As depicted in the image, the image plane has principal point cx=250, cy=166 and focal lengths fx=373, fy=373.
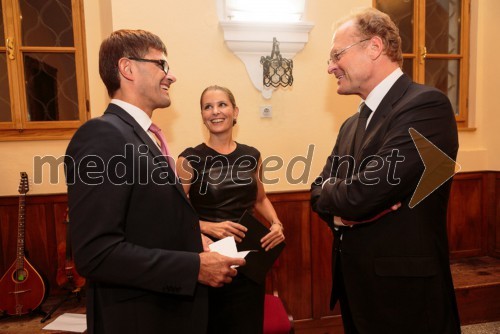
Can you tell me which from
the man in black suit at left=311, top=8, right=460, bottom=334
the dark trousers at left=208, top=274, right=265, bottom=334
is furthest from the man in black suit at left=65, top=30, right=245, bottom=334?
the dark trousers at left=208, top=274, right=265, bottom=334

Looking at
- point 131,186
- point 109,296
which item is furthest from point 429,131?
point 109,296

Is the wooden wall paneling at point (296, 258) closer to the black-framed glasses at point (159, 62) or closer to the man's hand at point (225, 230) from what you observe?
the man's hand at point (225, 230)

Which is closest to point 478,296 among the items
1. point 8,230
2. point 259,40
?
point 259,40

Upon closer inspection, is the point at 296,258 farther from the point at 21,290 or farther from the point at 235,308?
the point at 21,290

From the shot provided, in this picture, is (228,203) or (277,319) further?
(277,319)

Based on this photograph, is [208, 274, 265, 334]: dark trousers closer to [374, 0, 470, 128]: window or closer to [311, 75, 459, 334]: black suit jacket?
[311, 75, 459, 334]: black suit jacket

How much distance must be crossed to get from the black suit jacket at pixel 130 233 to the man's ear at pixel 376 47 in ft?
3.25

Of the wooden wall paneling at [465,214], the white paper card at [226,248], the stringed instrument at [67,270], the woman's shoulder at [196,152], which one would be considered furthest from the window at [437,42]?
the stringed instrument at [67,270]

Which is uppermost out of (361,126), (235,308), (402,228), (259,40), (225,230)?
(259,40)

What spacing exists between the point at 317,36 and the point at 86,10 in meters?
1.71

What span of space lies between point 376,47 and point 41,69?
2.49 meters

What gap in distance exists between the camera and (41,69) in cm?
284

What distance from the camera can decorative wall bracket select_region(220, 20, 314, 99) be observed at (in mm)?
2500

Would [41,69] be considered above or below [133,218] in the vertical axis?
above
